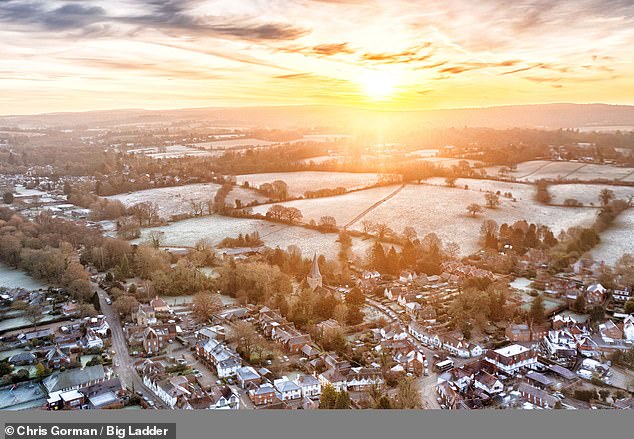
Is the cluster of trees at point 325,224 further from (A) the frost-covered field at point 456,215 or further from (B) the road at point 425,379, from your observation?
(B) the road at point 425,379

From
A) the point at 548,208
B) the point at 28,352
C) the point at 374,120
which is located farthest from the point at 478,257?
the point at 28,352

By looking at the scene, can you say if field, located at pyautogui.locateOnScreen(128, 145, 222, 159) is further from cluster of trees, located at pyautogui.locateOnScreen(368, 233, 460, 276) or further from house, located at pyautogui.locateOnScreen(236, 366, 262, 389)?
house, located at pyautogui.locateOnScreen(236, 366, 262, 389)

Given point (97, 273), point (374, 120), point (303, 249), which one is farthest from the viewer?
point (374, 120)

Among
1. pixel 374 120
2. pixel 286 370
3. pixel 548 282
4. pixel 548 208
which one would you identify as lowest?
pixel 286 370

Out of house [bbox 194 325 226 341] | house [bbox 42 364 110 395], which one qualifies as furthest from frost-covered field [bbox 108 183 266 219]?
house [bbox 42 364 110 395]

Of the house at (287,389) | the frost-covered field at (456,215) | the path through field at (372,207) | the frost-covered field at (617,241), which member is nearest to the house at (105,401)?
the house at (287,389)

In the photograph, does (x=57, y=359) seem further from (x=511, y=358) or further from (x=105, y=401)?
(x=511, y=358)

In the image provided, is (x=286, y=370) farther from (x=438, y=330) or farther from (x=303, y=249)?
(x=303, y=249)
